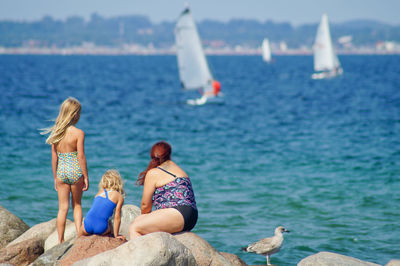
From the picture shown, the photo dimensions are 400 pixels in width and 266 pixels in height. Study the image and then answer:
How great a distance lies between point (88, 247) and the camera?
7.09 metres

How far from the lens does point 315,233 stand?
11008 mm

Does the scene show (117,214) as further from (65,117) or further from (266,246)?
(266,246)

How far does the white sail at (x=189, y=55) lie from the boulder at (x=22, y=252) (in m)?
29.0

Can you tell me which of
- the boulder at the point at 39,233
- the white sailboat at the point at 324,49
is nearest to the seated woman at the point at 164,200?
the boulder at the point at 39,233

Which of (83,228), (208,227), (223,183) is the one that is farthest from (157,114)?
(83,228)

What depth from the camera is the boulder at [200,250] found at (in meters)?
7.12

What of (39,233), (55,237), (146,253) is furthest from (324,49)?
(146,253)

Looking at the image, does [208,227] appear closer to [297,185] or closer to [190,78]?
[297,185]

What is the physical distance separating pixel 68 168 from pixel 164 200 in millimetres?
1568

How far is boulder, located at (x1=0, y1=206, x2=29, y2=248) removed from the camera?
907 cm

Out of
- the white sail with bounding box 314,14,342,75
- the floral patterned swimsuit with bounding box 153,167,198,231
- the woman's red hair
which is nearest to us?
the floral patterned swimsuit with bounding box 153,167,198,231

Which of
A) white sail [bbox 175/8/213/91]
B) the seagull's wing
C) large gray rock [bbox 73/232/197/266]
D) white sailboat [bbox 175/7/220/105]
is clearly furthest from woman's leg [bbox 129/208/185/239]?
white sail [bbox 175/8/213/91]

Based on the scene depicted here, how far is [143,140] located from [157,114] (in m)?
11.0

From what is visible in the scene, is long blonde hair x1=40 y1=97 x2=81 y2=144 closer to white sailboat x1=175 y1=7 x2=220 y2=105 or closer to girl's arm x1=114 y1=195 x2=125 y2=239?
girl's arm x1=114 y1=195 x2=125 y2=239
